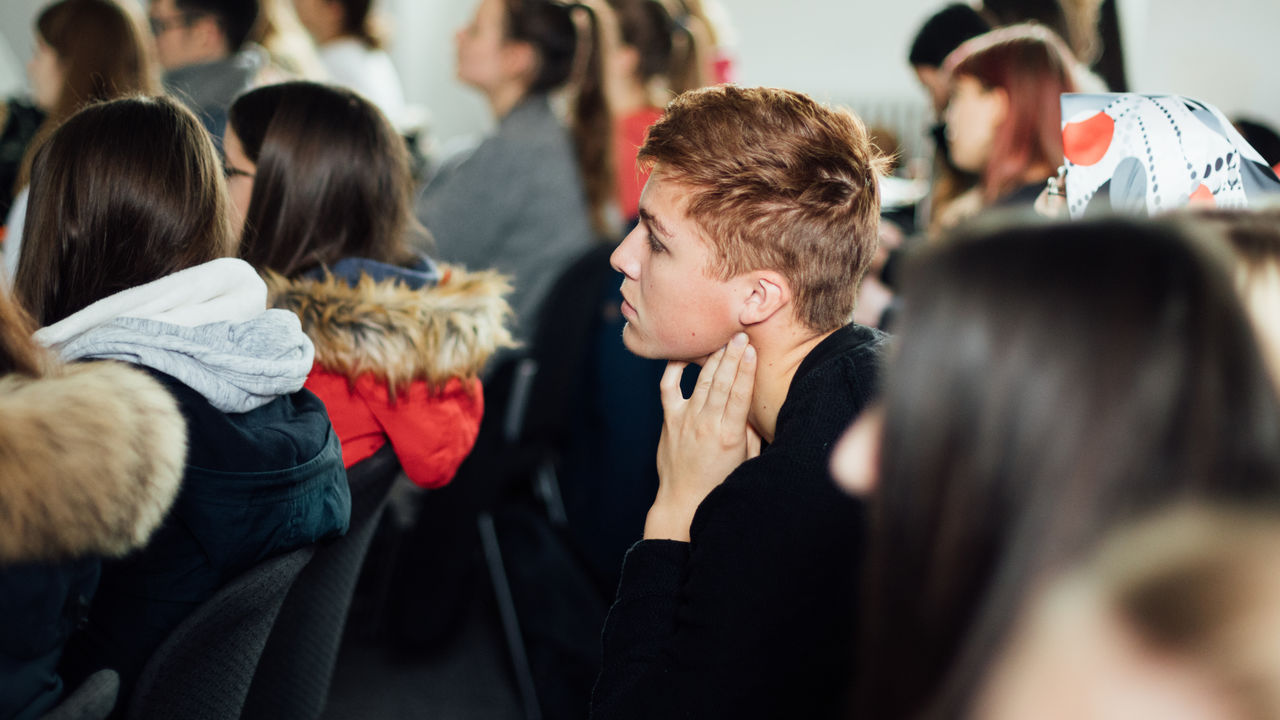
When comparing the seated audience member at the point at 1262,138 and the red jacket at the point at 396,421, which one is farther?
the seated audience member at the point at 1262,138

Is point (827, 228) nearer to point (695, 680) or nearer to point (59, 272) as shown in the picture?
point (695, 680)

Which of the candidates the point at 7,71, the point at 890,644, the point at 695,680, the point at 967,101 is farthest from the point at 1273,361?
the point at 7,71

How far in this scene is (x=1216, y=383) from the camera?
0.54 m

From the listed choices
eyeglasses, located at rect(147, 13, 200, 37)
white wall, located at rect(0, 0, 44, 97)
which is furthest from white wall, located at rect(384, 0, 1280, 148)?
eyeglasses, located at rect(147, 13, 200, 37)

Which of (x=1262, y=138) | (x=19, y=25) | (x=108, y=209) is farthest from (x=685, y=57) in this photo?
(x=19, y=25)

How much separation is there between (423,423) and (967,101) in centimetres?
148

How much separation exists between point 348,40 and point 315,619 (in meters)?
2.63

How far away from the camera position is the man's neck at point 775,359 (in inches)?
48.4

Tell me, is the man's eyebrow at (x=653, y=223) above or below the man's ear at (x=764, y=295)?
above

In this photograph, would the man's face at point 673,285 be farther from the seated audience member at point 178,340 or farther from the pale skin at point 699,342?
the seated audience member at point 178,340

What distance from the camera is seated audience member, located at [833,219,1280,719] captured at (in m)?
0.54

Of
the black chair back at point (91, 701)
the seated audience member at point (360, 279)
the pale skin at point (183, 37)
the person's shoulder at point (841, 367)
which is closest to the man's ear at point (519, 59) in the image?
the pale skin at point (183, 37)

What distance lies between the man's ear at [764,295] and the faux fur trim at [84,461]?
2.10 ft

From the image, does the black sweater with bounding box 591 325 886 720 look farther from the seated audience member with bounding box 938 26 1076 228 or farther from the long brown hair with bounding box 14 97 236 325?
the seated audience member with bounding box 938 26 1076 228
